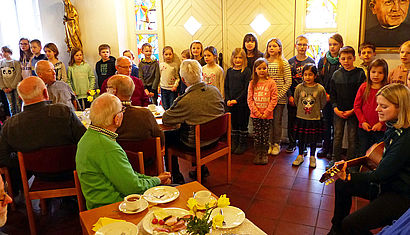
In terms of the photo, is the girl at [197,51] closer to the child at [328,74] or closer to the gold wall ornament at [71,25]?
the child at [328,74]

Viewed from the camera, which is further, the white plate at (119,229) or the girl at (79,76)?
the girl at (79,76)

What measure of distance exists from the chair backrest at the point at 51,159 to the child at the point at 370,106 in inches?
117

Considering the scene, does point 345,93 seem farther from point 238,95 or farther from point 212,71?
point 212,71

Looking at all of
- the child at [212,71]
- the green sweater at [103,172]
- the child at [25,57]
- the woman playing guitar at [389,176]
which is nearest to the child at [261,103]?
→ the child at [212,71]

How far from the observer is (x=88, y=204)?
7.07 ft

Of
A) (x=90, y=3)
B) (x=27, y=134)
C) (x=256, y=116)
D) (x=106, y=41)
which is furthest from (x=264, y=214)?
(x=90, y=3)

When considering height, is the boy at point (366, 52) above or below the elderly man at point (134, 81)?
above

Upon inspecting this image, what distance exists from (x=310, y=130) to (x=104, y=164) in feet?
9.61

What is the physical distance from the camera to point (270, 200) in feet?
11.4

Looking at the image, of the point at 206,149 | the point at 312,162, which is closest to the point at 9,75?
the point at 206,149

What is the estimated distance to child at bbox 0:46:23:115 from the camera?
631 centimetres

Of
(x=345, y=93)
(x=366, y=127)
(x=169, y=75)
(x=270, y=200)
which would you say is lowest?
(x=270, y=200)

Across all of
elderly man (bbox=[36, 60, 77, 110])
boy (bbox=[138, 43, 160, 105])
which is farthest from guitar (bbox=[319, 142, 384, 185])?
boy (bbox=[138, 43, 160, 105])

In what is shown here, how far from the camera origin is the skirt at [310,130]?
4219 mm
